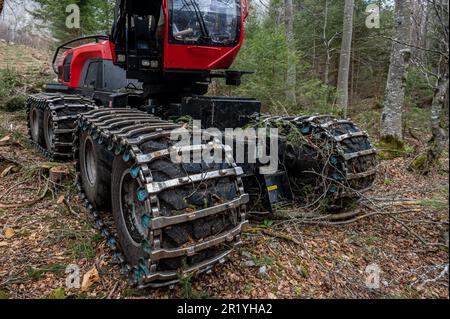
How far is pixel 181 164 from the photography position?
264 centimetres

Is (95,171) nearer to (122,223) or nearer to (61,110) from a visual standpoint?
(122,223)

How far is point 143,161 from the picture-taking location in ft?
8.19

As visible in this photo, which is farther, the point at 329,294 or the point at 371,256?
the point at 371,256

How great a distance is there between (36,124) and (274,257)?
240 inches

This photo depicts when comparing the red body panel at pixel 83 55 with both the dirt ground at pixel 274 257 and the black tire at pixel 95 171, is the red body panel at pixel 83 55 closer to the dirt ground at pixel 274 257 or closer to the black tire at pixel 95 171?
the black tire at pixel 95 171

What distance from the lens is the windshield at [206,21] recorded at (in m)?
3.88

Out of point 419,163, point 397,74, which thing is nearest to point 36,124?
point 419,163

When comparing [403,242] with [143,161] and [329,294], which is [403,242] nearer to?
[329,294]

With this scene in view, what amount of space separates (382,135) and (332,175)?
503 centimetres

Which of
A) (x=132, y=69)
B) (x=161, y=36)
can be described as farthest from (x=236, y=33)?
(x=132, y=69)

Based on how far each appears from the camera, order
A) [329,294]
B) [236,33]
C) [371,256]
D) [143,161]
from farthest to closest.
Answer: [236,33] → [371,256] → [329,294] → [143,161]

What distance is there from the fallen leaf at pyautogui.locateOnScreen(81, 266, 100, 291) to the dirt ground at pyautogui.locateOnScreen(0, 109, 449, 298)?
0.02m

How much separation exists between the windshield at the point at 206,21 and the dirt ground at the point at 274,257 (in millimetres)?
2201

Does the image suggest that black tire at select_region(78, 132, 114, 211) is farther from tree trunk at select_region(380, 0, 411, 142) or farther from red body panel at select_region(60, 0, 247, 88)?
tree trunk at select_region(380, 0, 411, 142)
